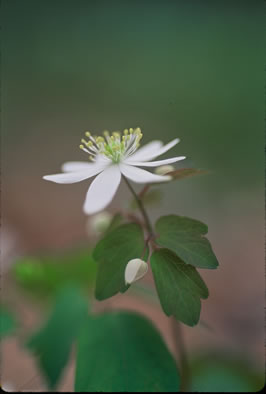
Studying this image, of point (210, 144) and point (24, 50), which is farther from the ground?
point (24, 50)

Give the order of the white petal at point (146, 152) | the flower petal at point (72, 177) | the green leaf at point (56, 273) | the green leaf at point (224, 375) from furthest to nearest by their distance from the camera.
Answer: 1. the green leaf at point (56, 273)
2. the green leaf at point (224, 375)
3. the white petal at point (146, 152)
4. the flower petal at point (72, 177)

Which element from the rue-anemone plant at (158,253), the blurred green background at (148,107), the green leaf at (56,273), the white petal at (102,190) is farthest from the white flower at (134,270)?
the blurred green background at (148,107)

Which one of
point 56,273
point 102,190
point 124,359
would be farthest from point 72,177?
point 56,273

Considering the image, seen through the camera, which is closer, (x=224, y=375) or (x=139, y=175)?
(x=139, y=175)

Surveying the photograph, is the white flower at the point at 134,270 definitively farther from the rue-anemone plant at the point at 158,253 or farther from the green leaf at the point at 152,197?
the green leaf at the point at 152,197

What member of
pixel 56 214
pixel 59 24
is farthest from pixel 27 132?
pixel 59 24

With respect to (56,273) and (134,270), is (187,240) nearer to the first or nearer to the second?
(134,270)

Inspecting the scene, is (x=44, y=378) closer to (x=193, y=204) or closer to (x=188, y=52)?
(x=193, y=204)
